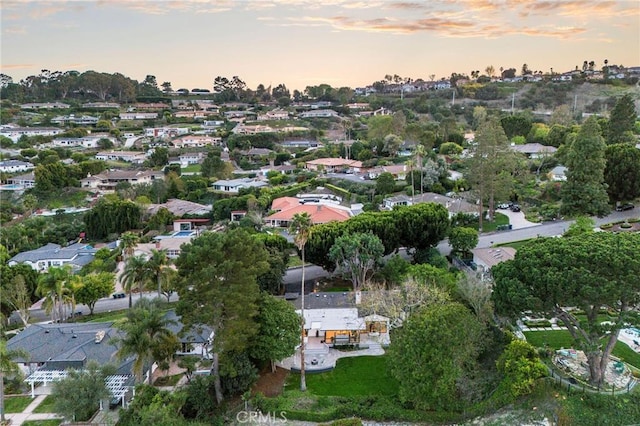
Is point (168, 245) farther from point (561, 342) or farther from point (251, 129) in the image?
point (251, 129)

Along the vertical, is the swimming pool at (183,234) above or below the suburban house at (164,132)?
below

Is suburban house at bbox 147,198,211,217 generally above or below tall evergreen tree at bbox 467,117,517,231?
below

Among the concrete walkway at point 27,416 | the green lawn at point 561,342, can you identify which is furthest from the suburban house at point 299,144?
the concrete walkway at point 27,416

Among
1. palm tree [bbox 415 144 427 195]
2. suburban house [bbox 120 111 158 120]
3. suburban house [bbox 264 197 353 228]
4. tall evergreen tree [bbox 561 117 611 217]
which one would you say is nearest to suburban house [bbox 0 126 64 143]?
suburban house [bbox 120 111 158 120]

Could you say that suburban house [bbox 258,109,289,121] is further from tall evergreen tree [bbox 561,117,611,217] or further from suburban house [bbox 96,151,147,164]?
tall evergreen tree [bbox 561,117,611,217]

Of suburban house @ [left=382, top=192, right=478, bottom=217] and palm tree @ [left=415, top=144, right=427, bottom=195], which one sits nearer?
suburban house @ [left=382, top=192, right=478, bottom=217]

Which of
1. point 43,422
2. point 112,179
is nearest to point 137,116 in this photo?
point 112,179

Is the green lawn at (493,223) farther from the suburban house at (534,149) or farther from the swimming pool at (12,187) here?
the swimming pool at (12,187)
